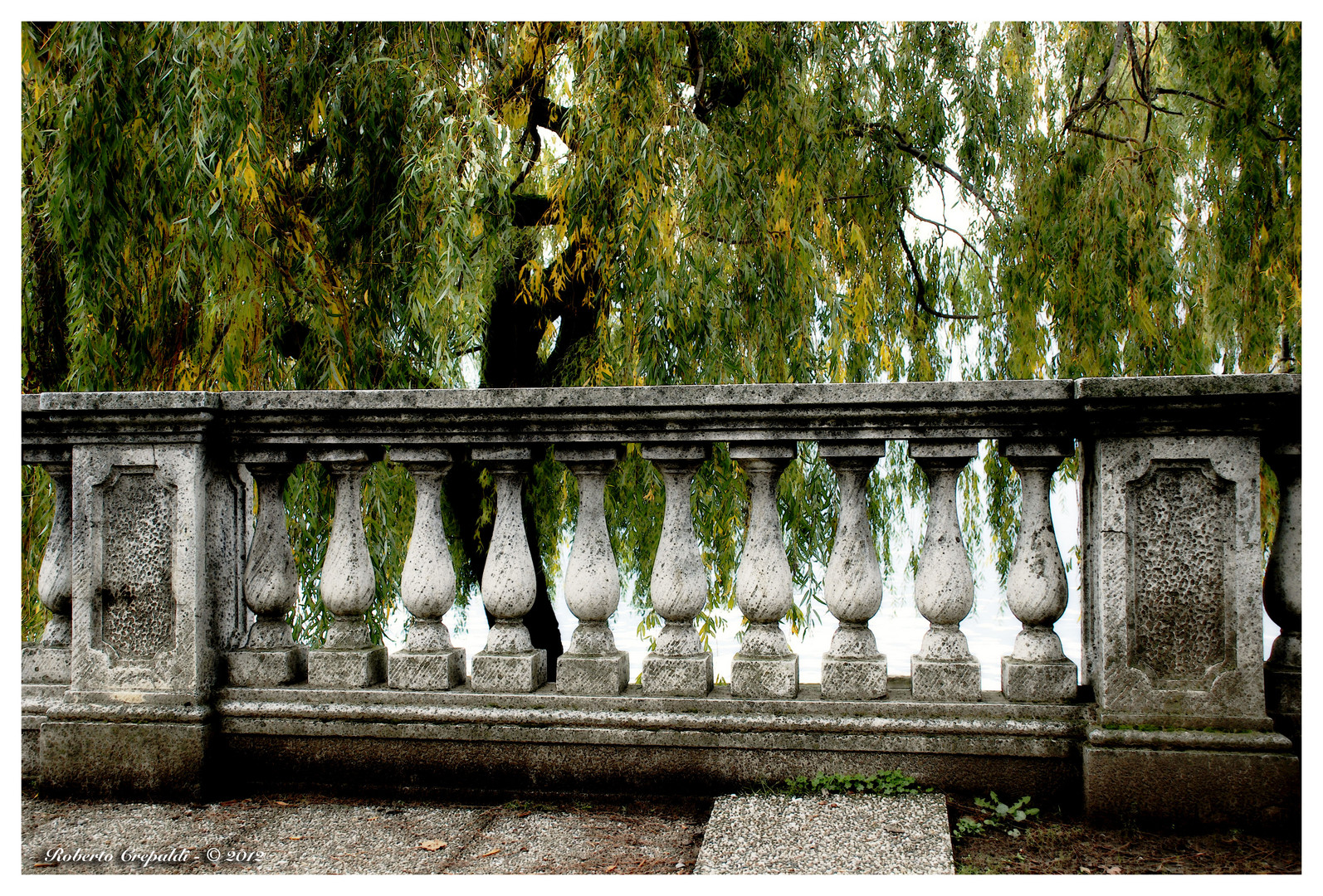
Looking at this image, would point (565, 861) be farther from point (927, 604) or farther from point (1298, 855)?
point (1298, 855)

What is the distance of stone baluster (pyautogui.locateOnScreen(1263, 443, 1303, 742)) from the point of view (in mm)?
2486

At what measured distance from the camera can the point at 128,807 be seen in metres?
2.64

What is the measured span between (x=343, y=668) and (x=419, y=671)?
240mm

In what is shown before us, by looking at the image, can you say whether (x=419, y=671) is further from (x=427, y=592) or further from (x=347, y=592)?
(x=347, y=592)

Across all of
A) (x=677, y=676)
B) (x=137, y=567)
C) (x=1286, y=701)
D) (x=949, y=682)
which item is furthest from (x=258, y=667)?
(x=1286, y=701)

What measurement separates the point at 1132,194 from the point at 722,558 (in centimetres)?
282

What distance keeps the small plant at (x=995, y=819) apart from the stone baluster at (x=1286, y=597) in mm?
730

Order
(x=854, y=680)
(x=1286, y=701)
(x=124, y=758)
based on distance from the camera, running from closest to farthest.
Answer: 1. (x=1286, y=701)
2. (x=854, y=680)
3. (x=124, y=758)

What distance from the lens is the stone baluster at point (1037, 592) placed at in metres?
2.56

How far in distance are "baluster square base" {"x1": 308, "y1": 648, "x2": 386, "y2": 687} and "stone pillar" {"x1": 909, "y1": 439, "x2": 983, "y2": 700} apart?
62.7 inches

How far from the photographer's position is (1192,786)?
236 centimetres

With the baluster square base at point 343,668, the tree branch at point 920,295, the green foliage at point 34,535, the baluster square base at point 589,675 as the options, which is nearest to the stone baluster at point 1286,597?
the baluster square base at point 589,675

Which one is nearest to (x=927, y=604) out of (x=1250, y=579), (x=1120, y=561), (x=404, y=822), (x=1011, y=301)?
(x=1120, y=561)

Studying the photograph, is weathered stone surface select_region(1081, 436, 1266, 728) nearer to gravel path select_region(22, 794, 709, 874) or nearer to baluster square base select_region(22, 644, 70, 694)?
gravel path select_region(22, 794, 709, 874)
